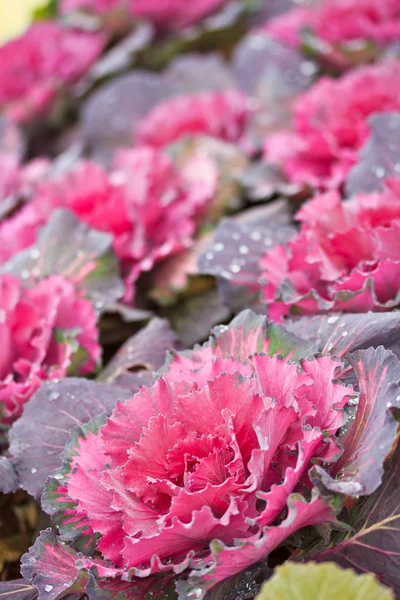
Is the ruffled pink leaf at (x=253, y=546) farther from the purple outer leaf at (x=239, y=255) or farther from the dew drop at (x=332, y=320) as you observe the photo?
the purple outer leaf at (x=239, y=255)

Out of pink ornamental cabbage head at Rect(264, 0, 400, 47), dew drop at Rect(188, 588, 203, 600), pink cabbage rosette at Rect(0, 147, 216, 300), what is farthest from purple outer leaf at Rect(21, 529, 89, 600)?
pink ornamental cabbage head at Rect(264, 0, 400, 47)

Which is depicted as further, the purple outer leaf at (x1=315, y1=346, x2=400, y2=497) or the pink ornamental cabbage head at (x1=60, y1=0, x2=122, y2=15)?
the pink ornamental cabbage head at (x1=60, y1=0, x2=122, y2=15)

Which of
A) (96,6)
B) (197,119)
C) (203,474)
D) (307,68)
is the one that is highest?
(96,6)

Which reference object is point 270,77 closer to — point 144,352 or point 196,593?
point 144,352

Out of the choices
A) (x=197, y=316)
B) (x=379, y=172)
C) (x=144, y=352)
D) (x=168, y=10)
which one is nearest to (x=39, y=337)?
(x=144, y=352)

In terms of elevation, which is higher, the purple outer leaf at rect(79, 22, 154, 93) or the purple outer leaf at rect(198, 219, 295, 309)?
the purple outer leaf at rect(79, 22, 154, 93)

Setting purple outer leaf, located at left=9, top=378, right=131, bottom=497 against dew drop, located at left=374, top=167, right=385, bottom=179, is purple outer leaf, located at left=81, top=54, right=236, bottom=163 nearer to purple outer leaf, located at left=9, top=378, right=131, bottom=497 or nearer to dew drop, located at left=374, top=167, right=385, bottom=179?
dew drop, located at left=374, top=167, right=385, bottom=179

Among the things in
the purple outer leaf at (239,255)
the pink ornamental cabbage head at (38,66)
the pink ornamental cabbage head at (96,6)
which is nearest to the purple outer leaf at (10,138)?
the pink ornamental cabbage head at (38,66)
